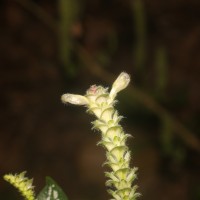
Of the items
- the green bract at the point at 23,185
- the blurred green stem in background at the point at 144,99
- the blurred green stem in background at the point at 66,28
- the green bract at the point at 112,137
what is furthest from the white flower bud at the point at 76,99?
the blurred green stem in background at the point at 144,99

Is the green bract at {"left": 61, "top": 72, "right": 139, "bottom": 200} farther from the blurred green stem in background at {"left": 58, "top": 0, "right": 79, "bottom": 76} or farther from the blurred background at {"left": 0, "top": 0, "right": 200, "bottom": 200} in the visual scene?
the blurred background at {"left": 0, "top": 0, "right": 200, "bottom": 200}

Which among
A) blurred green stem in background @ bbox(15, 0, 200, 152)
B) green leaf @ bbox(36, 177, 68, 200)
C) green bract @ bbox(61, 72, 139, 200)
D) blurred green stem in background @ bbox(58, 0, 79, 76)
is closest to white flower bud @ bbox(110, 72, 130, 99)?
green bract @ bbox(61, 72, 139, 200)

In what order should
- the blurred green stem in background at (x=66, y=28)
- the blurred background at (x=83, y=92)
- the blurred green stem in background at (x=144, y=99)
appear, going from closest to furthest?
the blurred green stem in background at (x=66, y=28)
the blurred green stem in background at (x=144, y=99)
the blurred background at (x=83, y=92)

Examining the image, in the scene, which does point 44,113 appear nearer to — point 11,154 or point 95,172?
point 11,154

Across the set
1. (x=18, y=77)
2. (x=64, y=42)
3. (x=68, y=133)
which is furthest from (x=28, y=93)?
(x=64, y=42)

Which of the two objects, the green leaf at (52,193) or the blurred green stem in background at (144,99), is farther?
the blurred green stem in background at (144,99)

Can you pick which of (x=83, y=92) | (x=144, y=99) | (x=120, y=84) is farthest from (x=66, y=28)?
(x=120, y=84)

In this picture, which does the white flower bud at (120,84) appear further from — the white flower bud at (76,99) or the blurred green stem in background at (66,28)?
the blurred green stem in background at (66,28)
